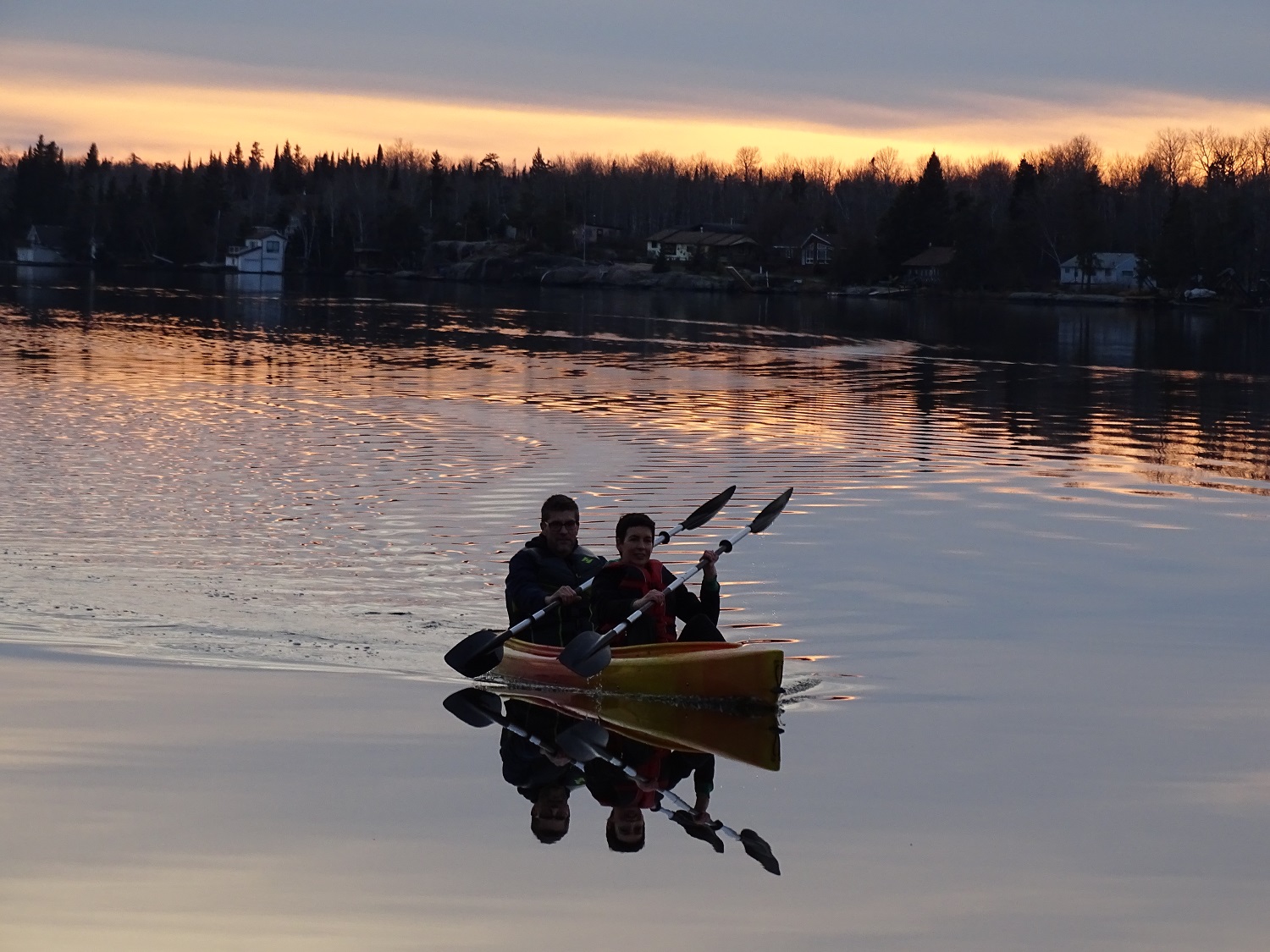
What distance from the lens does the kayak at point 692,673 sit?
1226 centimetres

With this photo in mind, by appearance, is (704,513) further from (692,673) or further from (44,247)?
(44,247)

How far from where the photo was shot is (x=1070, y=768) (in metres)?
11.1

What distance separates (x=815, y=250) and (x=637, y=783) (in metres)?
144

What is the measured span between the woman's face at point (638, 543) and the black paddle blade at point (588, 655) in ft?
2.11

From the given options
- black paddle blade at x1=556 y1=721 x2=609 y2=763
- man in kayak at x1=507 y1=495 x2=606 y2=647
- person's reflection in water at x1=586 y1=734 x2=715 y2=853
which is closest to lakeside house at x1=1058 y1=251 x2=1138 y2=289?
man in kayak at x1=507 y1=495 x2=606 y2=647

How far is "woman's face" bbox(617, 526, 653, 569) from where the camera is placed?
1249cm

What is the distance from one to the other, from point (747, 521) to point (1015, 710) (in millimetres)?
8566

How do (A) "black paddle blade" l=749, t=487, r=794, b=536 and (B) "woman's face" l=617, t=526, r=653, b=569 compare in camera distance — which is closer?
(B) "woman's face" l=617, t=526, r=653, b=569

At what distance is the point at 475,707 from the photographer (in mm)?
12531

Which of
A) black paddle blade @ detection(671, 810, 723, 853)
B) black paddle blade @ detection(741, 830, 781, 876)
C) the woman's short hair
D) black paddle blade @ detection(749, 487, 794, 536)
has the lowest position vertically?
black paddle blade @ detection(671, 810, 723, 853)

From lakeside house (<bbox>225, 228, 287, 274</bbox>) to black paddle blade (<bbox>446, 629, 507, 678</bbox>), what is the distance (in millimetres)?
154151

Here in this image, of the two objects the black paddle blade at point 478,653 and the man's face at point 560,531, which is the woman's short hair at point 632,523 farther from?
the black paddle blade at point 478,653

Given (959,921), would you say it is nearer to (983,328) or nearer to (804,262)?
(983,328)

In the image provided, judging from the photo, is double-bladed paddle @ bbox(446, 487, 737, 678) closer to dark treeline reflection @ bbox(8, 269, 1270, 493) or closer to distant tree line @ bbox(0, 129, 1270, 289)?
dark treeline reflection @ bbox(8, 269, 1270, 493)
